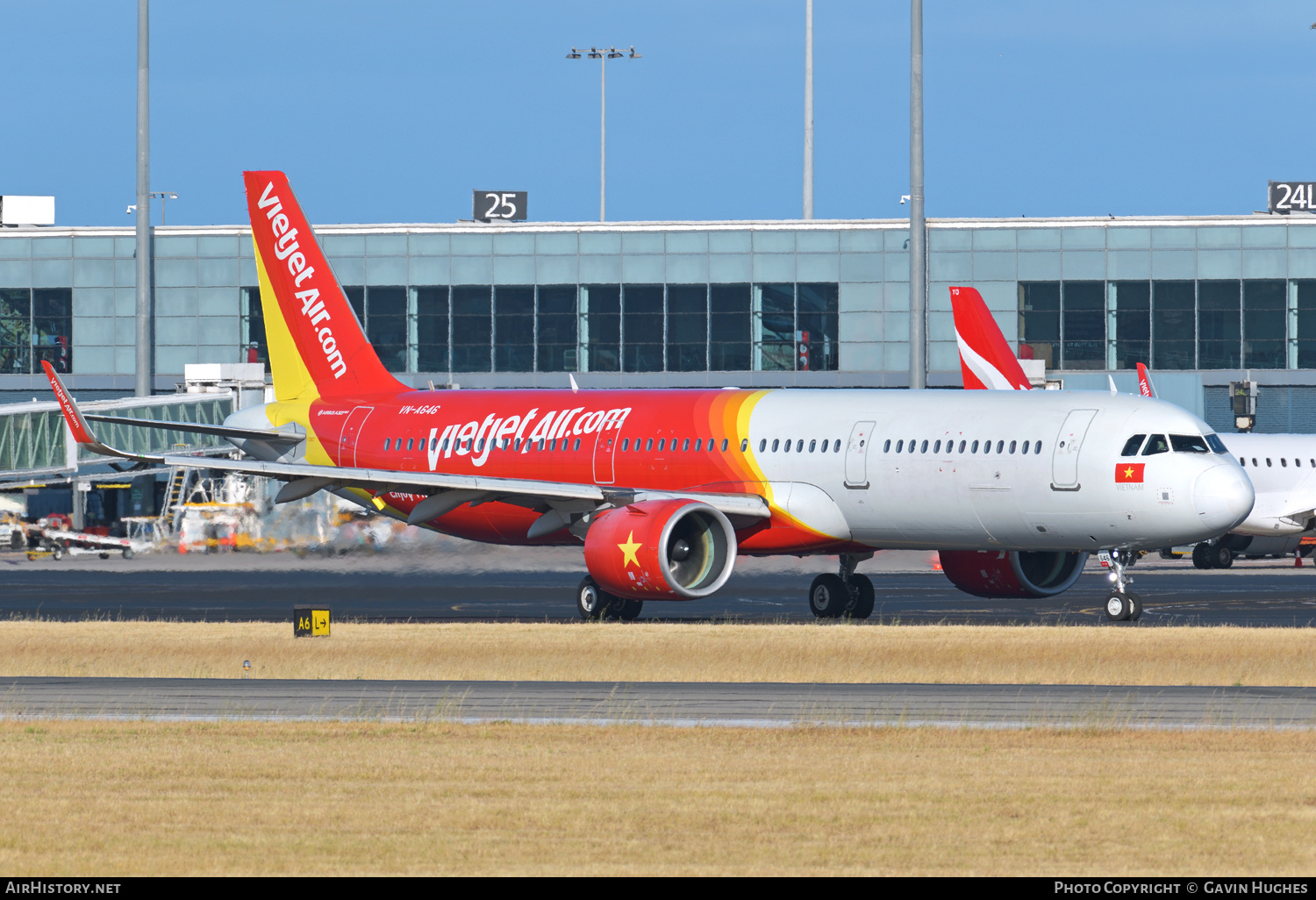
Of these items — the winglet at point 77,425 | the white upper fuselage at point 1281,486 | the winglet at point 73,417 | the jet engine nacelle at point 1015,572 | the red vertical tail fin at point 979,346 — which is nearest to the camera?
the winglet at point 77,425

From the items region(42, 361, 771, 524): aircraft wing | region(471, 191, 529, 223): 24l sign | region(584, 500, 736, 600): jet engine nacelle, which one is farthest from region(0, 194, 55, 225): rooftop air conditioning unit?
region(584, 500, 736, 600): jet engine nacelle

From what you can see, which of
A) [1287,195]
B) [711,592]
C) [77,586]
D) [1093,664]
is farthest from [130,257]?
[1093,664]

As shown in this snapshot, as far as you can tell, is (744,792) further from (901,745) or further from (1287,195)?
(1287,195)

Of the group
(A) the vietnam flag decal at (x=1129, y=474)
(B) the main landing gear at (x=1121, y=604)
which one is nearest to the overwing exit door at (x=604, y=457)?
(B) the main landing gear at (x=1121, y=604)

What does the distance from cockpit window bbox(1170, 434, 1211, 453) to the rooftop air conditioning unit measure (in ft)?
221

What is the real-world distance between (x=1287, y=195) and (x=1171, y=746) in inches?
2897

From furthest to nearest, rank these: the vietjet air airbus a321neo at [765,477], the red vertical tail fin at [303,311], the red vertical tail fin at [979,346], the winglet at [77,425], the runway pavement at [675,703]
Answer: the red vertical tail fin at [979,346]
the red vertical tail fin at [303,311]
the winglet at [77,425]
the vietjet air airbus a321neo at [765,477]
the runway pavement at [675,703]

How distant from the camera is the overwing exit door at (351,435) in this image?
147 ft

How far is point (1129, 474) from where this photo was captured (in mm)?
34406

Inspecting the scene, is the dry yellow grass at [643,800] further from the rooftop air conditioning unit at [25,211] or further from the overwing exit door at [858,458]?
the rooftop air conditioning unit at [25,211]

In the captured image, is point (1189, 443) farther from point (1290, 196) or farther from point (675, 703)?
point (1290, 196)

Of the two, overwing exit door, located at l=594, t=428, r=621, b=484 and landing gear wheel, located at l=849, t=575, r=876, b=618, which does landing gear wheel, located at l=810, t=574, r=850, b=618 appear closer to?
landing gear wheel, located at l=849, t=575, r=876, b=618

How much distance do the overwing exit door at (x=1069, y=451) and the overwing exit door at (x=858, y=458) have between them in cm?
363

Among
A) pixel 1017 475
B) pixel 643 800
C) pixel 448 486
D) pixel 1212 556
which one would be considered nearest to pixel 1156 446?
pixel 1017 475
